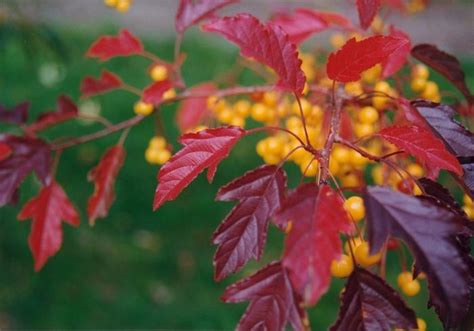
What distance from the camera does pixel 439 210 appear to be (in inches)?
32.7

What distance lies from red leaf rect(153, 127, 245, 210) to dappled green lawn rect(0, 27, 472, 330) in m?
1.71

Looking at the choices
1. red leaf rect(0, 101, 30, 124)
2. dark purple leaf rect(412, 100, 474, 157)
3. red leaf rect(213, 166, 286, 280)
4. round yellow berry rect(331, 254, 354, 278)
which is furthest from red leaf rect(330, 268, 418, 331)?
red leaf rect(0, 101, 30, 124)

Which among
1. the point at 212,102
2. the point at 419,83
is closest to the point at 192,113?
the point at 212,102

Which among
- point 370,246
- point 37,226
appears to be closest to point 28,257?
point 37,226

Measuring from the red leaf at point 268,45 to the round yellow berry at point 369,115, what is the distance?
0.34 m

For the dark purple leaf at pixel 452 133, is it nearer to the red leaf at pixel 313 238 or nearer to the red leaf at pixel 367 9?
the red leaf at pixel 367 9

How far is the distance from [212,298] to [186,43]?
7.49 feet

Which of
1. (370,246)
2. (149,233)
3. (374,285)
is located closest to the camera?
(370,246)

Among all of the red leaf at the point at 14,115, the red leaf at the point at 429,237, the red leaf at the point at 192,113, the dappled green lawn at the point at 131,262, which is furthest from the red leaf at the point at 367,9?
the dappled green lawn at the point at 131,262

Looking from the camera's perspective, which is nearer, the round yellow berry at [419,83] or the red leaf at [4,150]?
the red leaf at [4,150]

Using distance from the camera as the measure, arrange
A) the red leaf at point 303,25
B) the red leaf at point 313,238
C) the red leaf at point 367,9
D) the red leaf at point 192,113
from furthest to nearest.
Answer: the red leaf at point 192,113, the red leaf at point 303,25, the red leaf at point 367,9, the red leaf at point 313,238

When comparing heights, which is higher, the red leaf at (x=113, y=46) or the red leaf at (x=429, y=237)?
the red leaf at (x=429, y=237)

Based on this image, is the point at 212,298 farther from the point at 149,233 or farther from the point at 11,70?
the point at 11,70

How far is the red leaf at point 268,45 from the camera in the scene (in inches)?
40.7
